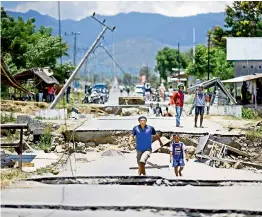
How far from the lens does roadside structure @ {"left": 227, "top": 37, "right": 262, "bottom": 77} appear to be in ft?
132

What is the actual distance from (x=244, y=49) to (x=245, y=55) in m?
0.84

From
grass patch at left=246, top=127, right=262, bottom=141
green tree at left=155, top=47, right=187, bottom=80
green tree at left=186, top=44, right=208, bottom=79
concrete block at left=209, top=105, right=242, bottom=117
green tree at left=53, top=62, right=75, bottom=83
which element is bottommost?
grass patch at left=246, top=127, right=262, bottom=141

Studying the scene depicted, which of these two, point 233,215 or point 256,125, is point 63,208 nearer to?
point 233,215

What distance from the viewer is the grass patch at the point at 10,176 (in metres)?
10.2

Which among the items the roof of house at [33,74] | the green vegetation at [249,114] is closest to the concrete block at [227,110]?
the green vegetation at [249,114]

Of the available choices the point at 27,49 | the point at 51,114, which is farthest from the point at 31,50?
the point at 51,114

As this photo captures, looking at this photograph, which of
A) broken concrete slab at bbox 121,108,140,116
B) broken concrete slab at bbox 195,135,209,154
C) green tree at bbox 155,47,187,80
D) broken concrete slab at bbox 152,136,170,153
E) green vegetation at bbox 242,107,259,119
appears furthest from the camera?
green tree at bbox 155,47,187,80

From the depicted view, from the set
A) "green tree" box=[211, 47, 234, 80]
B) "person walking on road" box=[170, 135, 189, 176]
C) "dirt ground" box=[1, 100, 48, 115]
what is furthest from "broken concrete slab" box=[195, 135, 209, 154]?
"green tree" box=[211, 47, 234, 80]

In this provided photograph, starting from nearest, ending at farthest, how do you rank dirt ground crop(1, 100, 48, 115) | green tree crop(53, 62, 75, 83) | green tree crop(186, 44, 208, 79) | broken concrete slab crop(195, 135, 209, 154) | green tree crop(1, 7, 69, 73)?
1. broken concrete slab crop(195, 135, 209, 154)
2. dirt ground crop(1, 100, 48, 115)
3. green tree crop(1, 7, 69, 73)
4. green tree crop(53, 62, 75, 83)
5. green tree crop(186, 44, 208, 79)

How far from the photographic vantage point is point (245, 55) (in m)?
40.6

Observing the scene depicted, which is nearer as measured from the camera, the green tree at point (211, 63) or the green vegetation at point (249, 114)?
the green vegetation at point (249, 114)

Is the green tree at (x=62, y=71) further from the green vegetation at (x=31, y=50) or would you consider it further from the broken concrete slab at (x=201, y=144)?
the broken concrete slab at (x=201, y=144)

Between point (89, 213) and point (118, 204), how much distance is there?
53 cm

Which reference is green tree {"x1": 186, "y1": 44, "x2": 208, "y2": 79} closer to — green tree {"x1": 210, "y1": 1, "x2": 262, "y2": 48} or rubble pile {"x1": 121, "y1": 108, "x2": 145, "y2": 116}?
green tree {"x1": 210, "y1": 1, "x2": 262, "y2": 48}
